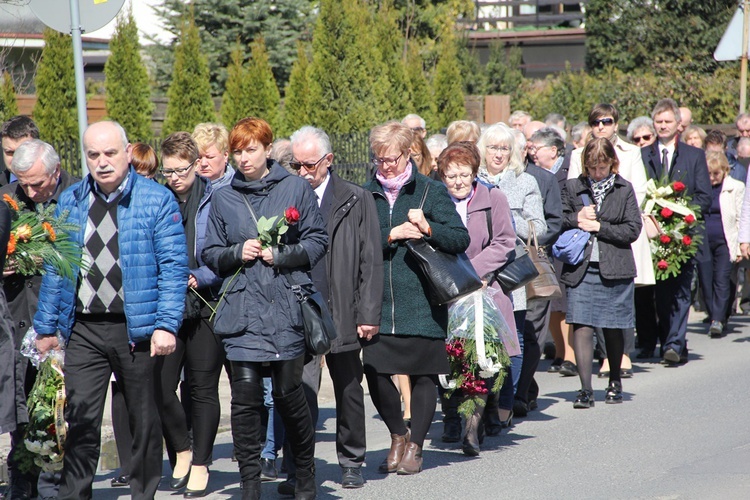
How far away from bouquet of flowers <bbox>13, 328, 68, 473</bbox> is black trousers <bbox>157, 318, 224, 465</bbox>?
23.8 inches

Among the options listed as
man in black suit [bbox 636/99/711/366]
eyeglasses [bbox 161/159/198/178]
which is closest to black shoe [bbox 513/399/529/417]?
man in black suit [bbox 636/99/711/366]

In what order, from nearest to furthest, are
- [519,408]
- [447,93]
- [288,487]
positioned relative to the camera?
[288,487], [519,408], [447,93]

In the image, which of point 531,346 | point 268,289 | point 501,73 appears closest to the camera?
point 268,289

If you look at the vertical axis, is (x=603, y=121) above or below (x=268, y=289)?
above

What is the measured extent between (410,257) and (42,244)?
2227 mm

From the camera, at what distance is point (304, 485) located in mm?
5773

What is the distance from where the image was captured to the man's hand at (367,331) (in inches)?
242

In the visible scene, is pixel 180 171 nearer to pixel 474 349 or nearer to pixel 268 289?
pixel 268 289

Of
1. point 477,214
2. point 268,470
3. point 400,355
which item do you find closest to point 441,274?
point 400,355

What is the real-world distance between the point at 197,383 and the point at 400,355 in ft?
3.94

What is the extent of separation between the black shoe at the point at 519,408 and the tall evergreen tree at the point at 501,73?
21854 mm

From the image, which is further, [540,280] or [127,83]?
[127,83]

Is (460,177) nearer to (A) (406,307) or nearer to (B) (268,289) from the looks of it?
(A) (406,307)

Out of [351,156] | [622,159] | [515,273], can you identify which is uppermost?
[351,156]
